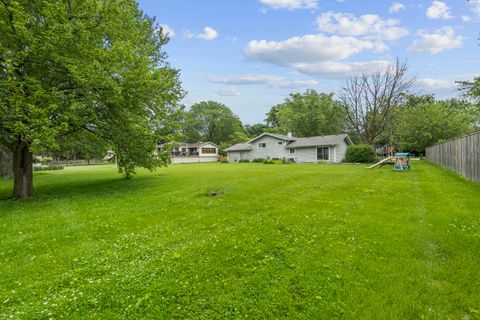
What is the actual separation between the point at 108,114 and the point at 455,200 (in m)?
11.5

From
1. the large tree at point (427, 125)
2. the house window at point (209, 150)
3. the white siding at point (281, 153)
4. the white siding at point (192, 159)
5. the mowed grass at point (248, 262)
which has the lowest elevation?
the mowed grass at point (248, 262)

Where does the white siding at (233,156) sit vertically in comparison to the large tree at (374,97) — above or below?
below

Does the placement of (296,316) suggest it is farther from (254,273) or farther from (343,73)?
(343,73)

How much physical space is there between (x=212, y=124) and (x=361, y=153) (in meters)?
41.4

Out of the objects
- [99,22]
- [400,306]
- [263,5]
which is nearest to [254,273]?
[400,306]

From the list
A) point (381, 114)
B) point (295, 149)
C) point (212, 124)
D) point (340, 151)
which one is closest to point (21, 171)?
point (295, 149)

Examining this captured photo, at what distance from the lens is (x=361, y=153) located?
26938 millimetres

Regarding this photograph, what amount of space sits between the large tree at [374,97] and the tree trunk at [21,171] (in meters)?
34.0

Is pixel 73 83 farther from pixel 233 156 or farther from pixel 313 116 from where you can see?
pixel 313 116

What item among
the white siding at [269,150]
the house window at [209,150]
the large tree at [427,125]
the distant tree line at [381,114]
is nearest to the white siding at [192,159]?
the house window at [209,150]

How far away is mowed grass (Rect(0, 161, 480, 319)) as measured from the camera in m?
2.79

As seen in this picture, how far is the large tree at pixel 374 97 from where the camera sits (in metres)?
31.1

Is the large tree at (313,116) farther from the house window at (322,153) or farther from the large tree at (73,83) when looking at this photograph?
the large tree at (73,83)

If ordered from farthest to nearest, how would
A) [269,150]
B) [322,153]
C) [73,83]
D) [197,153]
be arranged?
1. [197,153]
2. [269,150]
3. [322,153]
4. [73,83]
